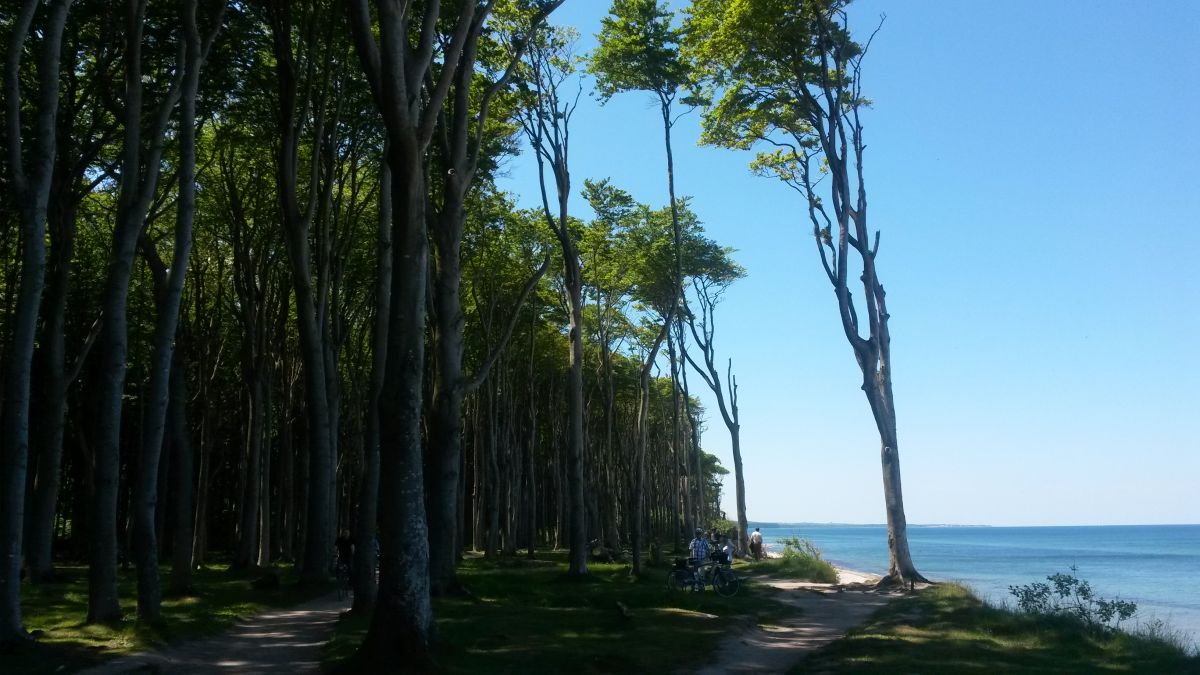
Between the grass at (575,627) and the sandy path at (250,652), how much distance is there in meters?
0.46

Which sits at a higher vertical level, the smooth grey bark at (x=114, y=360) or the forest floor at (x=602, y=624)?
the smooth grey bark at (x=114, y=360)

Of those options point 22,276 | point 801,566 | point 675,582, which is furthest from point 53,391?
point 801,566

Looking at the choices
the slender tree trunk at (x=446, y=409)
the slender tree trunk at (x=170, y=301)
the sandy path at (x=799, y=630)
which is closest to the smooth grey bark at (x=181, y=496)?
the slender tree trunk at (x=170, y=301)

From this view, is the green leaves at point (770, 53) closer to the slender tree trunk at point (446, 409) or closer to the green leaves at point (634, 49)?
the green leaves at point (634, 49)

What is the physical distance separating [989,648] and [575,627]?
5.73 meters

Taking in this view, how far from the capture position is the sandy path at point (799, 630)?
12.2 meters

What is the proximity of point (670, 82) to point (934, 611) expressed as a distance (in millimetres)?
17269

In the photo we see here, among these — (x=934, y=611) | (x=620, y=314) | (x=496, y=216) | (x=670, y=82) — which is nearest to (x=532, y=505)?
(x=620, y=314)

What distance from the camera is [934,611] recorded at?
56.5 ft

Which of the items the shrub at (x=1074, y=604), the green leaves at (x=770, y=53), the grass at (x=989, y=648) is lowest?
the grass at (x=989, y=648)

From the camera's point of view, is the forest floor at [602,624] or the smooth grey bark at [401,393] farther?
the forest floor at [602,624]

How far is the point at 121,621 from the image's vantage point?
45.9ft

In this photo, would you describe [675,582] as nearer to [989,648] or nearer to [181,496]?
[989,648]

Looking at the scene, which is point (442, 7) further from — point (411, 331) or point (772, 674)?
point (772, 674)
